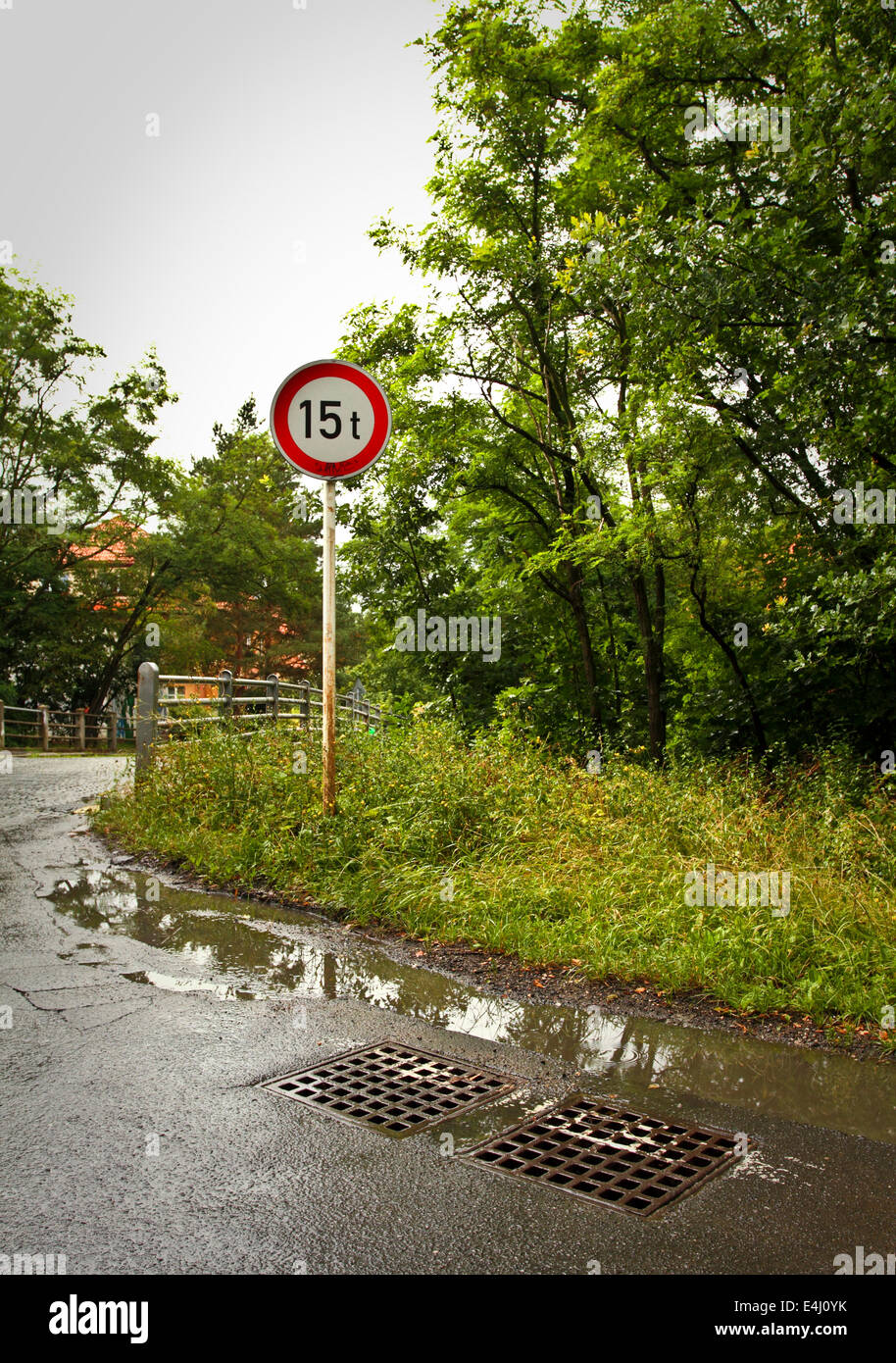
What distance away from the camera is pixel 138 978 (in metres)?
4.95

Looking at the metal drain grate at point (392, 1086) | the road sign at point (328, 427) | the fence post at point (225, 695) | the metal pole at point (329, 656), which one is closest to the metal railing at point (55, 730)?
the fence post at point (225, 695)

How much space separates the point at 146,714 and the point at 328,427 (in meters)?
4.96

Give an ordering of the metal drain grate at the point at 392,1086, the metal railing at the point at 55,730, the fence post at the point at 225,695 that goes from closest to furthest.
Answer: the metal drain grate at the point at 392,1086 → the fence post at the point at 225,695 → the metal railing at the point at 55,730

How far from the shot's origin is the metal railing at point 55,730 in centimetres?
2795

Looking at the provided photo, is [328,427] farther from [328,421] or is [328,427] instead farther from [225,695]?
[225,695]

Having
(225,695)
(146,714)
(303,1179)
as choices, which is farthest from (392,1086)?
(225,695)

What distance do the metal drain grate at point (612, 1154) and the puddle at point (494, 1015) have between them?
251 millimetres

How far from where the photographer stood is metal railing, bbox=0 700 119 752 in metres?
28.0

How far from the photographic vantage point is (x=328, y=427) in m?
7.40

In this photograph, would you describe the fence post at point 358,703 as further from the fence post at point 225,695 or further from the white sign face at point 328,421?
the white sign face at point 328,421

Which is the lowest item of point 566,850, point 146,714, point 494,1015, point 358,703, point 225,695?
point 494,1015
